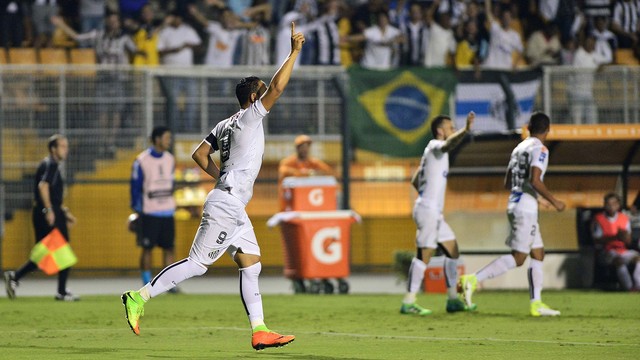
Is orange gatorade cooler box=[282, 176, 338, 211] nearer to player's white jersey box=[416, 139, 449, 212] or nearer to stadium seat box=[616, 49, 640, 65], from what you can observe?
player's white jersey box=[416, 139, 449, 212]

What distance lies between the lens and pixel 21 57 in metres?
24.1

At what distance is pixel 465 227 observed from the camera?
20781 millimetres

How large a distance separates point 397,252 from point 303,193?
2.28 metres

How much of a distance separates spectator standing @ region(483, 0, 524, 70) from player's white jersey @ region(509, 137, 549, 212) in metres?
10.5

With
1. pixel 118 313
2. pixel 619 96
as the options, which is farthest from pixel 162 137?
pixel 619 96

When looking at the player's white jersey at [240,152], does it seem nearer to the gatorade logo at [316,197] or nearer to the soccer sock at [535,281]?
the soccer sock at [535,281]

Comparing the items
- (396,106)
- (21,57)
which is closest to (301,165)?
(396,106)

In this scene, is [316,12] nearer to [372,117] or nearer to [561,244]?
[372,117]

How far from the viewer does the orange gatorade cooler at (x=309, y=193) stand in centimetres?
1945

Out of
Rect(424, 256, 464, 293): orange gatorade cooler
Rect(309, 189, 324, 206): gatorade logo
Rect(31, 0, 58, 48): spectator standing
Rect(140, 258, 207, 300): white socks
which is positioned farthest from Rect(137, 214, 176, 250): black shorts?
Rect(140, 258, 207, 300): white socks

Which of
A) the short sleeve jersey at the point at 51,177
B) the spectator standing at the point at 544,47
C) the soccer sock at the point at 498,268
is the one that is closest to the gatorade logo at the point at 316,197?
the short sleeve jersey at the point at 51,177

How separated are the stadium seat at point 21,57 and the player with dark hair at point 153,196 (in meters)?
5.62

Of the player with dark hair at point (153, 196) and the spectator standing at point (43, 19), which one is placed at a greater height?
the spectator standing at point (43, 19)

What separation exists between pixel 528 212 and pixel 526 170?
1.56 feet
